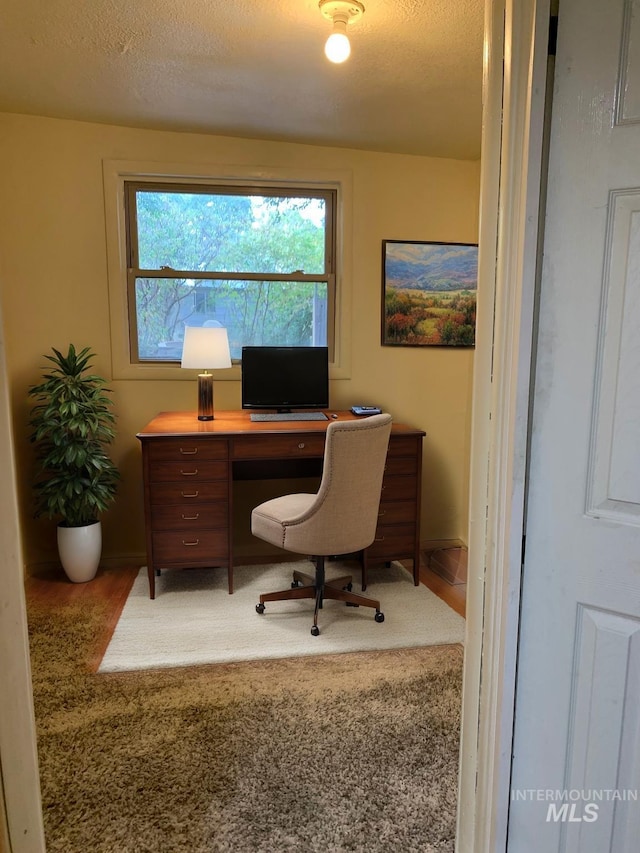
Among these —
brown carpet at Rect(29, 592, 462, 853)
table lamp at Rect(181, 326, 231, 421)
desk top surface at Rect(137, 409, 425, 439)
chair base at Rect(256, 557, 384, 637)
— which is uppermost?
table lamp at Rect(181, 326, 231, 421)

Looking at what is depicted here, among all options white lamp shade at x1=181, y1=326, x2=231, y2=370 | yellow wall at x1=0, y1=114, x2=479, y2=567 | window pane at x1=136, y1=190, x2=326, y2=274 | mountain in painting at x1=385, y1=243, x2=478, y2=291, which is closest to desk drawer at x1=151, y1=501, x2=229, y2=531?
yellow wall at x1=0, y1=114, x2=479, y2=567

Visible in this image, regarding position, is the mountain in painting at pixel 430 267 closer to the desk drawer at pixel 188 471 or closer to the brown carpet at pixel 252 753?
the desk drawer at pixel 188 471

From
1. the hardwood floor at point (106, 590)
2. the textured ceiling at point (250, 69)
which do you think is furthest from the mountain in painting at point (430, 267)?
the hardwood floor at point (106, 590)

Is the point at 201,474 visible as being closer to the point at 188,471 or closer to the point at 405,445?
the point at 188,471

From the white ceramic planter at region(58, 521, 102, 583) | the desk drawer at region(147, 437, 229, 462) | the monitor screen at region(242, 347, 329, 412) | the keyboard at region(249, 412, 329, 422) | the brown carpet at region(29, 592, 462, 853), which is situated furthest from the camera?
the monitor screen at region(242, 347, 329, 412)

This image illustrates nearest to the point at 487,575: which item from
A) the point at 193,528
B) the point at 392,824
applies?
the point at 392,824

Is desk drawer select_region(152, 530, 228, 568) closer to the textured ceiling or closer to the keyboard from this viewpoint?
the keyboard

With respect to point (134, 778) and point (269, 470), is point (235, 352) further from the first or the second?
point (134, 778)

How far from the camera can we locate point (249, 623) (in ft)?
8.55

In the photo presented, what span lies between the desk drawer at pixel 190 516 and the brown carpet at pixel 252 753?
667mm

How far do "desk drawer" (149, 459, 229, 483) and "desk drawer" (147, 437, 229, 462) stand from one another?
0.03 m

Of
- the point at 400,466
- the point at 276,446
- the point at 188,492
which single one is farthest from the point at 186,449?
the point at 400,466

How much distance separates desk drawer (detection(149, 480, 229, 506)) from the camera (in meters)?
2.77

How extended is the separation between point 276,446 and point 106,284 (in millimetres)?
1406
